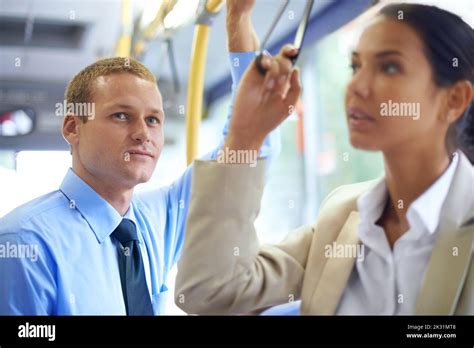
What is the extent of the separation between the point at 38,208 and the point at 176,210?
1.20 ft

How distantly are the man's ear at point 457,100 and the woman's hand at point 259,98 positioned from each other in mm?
395

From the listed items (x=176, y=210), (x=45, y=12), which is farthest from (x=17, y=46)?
(x=176, y=210)

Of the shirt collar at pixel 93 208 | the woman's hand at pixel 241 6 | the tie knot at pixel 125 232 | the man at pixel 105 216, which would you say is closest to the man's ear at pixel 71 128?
the man at pixel 105 216

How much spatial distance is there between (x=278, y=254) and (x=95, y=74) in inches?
26.8

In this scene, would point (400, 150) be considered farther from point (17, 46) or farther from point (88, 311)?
point (17, 46)

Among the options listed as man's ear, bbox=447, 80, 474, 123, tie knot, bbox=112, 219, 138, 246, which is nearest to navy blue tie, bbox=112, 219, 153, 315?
tie knot, bbox=112, 219, 138, 246

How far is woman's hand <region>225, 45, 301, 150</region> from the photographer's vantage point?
1.71 meters

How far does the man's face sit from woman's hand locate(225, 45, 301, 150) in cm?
22

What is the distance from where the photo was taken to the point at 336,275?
5.62 feet
